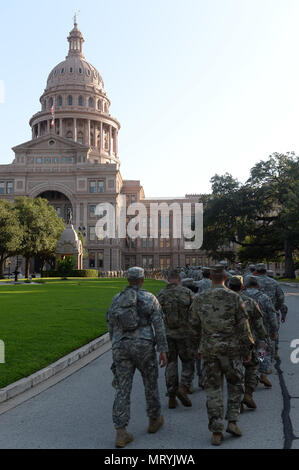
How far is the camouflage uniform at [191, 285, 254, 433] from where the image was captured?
5.25 meters

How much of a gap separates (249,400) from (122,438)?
2099 mm

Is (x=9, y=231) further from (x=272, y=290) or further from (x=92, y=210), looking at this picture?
(x=272, y=290)

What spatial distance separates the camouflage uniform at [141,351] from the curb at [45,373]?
7.91 feet

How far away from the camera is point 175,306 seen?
666cm

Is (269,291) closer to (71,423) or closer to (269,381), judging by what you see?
(269,381)

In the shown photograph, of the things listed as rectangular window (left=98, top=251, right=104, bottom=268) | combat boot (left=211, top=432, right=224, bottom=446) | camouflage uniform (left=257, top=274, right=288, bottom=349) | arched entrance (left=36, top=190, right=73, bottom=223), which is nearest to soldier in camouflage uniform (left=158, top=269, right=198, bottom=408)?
combat boot (left=211, top=432, right=224, bottom=446)

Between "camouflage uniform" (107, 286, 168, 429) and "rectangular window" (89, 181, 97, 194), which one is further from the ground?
"rectangular window" (89, 181, 97, 194)

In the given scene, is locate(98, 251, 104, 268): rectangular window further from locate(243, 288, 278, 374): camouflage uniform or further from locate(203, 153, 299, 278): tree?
locate(243, 288, 278, 374): camouflage uniform

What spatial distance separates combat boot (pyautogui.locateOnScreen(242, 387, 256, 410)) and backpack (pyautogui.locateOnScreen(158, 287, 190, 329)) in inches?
48.5

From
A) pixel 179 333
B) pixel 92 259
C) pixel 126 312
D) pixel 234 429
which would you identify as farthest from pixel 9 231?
pixel 234 429

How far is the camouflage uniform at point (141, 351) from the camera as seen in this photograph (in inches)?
204

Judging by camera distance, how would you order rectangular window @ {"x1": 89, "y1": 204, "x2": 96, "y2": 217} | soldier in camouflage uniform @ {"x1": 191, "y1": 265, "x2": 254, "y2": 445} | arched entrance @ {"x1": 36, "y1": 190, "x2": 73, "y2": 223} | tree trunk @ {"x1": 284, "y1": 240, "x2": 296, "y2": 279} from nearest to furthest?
soldier in camouflage uniform @ {"x1": 191, "y1": 265, "x2": 254, "y2": 445}, tree trunk @ {"x1": 284, "y1": 240, "x2": 296, "y2": 279}, rectangular window @ {"x1": 89, "y1": 204, "x2": 96, "y2": 217}, arched entrance @ {"x1": 36, "y1": 190, "x2": 73, "y2": 223}

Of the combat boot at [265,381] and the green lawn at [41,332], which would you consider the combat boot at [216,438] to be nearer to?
the combat boot at [265,381]

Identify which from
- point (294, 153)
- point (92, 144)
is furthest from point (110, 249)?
point (294, 153)
